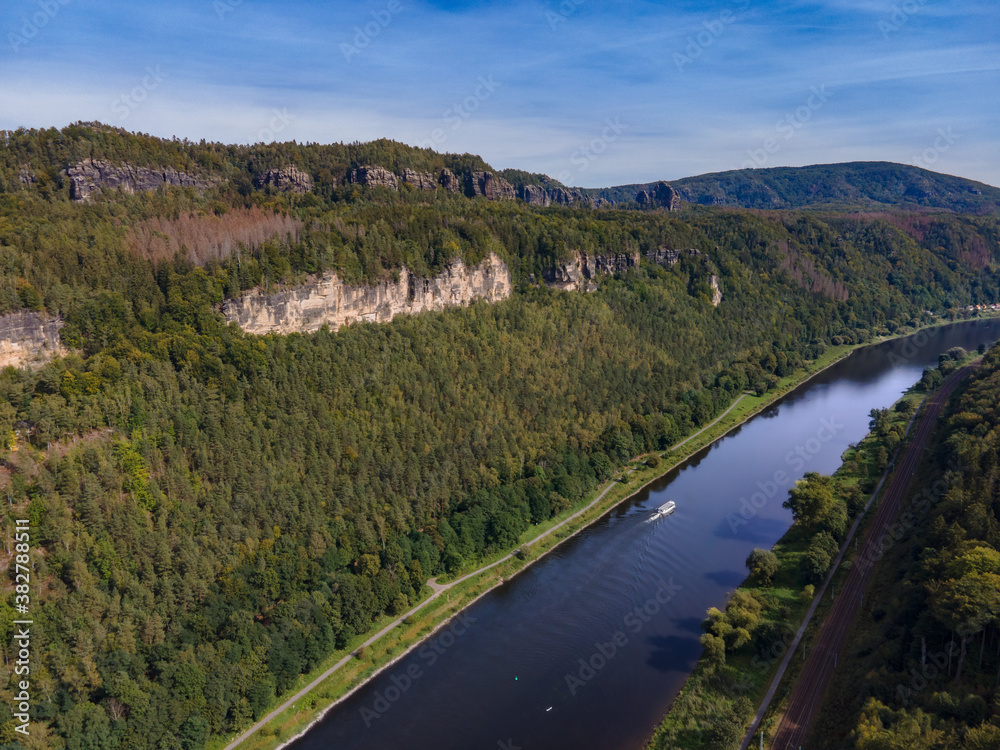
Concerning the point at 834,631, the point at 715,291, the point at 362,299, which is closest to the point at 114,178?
the point at 362,299

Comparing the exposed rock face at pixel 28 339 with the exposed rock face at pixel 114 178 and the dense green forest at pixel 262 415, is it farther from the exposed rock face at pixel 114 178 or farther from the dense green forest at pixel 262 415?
the exposed rock face at pixel 114 178

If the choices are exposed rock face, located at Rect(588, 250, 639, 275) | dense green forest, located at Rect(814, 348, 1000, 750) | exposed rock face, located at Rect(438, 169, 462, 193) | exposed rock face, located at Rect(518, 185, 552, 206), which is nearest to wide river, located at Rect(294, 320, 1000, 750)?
dense green forest, located at Rect(814, 348, 1000, 750)

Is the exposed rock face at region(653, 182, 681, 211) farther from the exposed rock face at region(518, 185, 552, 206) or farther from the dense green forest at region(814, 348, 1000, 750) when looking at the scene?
the dense green forest at region(814, 348, 1000, 750)

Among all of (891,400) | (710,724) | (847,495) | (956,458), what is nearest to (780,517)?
(847,495)

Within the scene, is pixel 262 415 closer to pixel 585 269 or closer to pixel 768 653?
pixel 768 653

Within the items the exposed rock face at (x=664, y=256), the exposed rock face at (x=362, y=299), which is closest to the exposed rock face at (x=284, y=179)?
the exposed rock face at (x=362, y=299)

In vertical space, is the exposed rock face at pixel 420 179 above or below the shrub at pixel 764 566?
above
